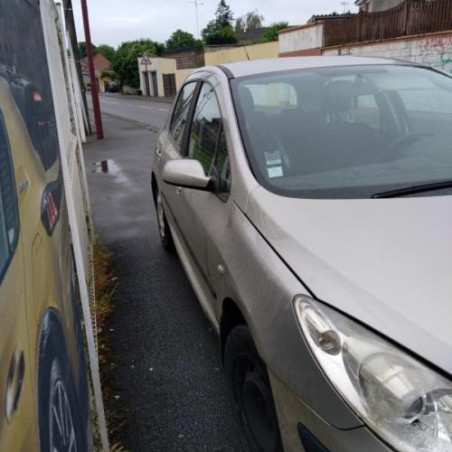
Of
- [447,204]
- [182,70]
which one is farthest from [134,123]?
[182,70]

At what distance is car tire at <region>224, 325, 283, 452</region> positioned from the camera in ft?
6.05

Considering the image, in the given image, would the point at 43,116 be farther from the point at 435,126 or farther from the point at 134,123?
the point at 134,123

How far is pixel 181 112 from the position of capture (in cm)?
388

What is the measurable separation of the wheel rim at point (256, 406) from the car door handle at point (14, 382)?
3.35ft

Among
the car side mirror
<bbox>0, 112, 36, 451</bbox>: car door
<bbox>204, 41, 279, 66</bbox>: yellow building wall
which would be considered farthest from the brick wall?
<bbox>0, 112, 36, 451</bbox>: car door

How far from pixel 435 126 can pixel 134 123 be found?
16748mm

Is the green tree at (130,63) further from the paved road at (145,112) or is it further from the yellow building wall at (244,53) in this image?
the paved road at (145,112)

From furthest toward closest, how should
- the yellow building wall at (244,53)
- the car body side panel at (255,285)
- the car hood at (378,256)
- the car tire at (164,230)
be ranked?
the yellow building wall at (244,53), the car tire at (164,230), the car body side panel at (255,285), the car hood at (378,256)

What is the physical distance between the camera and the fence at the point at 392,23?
1278cm

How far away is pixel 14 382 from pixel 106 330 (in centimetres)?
252

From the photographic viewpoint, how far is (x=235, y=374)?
7.07 ft

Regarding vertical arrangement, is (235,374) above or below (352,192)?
below

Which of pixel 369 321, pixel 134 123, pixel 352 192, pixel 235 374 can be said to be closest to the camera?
pixel 369 321

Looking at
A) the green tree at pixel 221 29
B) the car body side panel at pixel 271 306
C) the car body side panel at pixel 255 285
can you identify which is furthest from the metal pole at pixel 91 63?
the green tree at pixel 221 29
